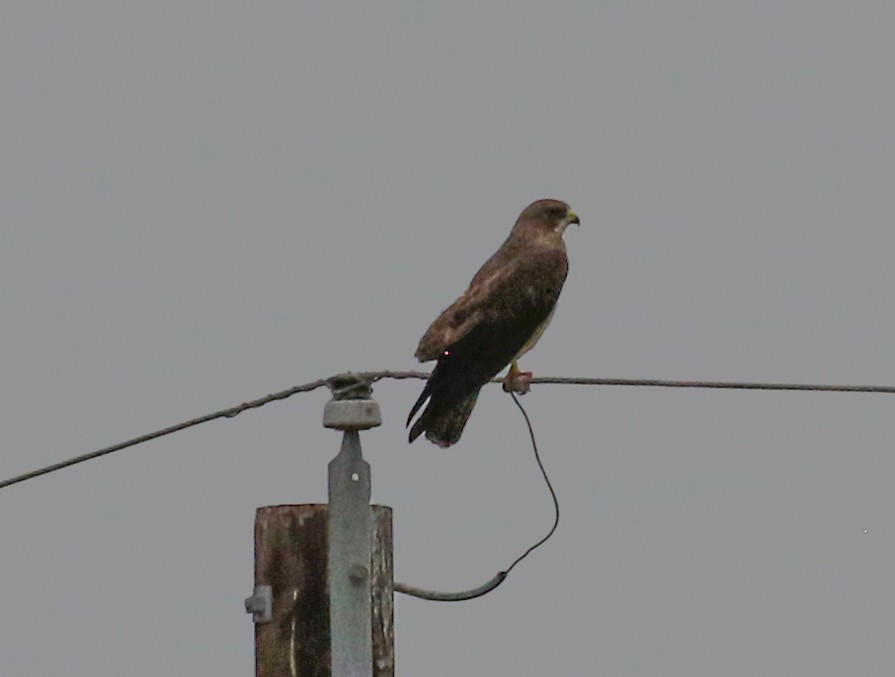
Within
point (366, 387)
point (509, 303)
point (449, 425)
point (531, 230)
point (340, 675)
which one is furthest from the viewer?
point (531, 230)

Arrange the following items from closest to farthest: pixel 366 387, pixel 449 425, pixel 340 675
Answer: pixel 340 675
pixel 366 387
pixel 449 425

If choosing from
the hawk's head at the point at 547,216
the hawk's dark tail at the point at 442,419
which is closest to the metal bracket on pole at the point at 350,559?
the hawk's dark tail at the point at 442,419

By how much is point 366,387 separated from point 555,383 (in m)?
0.92

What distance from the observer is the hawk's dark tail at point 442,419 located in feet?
23.7

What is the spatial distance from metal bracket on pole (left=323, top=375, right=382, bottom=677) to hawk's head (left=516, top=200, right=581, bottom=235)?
3109 mm

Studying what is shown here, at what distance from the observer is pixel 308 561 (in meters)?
6.00

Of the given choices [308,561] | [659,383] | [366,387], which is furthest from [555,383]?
[308,561]

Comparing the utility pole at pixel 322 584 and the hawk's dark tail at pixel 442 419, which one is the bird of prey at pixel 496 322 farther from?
the utility pole at pixel 322 584

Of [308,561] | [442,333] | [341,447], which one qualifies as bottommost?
[308,561]

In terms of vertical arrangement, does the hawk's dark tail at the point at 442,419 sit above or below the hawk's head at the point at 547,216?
below

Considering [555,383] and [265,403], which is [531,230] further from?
[265,403]

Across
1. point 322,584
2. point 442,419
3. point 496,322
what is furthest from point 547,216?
point 322,584

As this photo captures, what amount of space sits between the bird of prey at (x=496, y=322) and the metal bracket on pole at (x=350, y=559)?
1.21 m

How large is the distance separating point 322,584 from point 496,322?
86.4 inches
